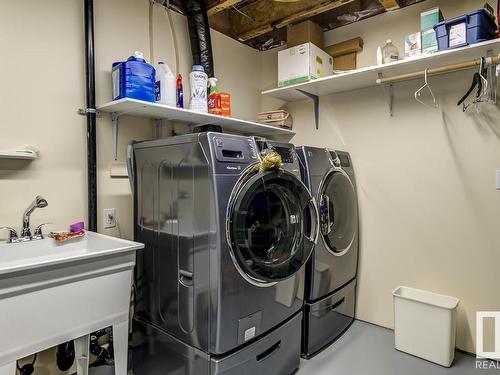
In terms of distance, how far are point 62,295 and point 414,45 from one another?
2537 mm

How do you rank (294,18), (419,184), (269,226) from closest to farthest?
(269,226) → (419,184) → (294,18)

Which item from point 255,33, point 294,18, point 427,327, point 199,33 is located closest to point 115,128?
point 199,33

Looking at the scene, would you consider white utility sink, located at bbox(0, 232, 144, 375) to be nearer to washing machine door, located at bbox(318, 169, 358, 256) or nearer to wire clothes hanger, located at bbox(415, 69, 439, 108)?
washing machine door, located at bbox(318, 169, 358, 256)

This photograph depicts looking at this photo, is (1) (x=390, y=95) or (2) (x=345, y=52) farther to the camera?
(2) (x=345, y=52)

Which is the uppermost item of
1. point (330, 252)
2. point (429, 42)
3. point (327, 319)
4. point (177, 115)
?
point (429, 42)

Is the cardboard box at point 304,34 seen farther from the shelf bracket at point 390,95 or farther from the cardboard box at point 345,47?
the shelf bracket at point 390,95

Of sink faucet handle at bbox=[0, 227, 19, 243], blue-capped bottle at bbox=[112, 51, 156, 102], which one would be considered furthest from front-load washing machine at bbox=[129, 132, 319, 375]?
sink faucet handle at bbox=[0, 227, 19, 243]

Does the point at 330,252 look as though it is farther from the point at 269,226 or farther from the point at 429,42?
the point at 429,42

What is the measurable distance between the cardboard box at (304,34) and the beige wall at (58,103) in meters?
1.12

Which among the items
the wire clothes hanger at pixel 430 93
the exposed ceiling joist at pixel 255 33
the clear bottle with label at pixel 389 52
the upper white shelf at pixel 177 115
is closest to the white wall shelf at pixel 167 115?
the upper white shelf at pixel 177 115

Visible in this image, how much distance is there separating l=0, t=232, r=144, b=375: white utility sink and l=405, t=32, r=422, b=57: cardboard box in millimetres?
2153

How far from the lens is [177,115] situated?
2.13m

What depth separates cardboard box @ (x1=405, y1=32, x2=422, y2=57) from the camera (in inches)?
82.3

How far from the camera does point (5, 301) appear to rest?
1.18 m
